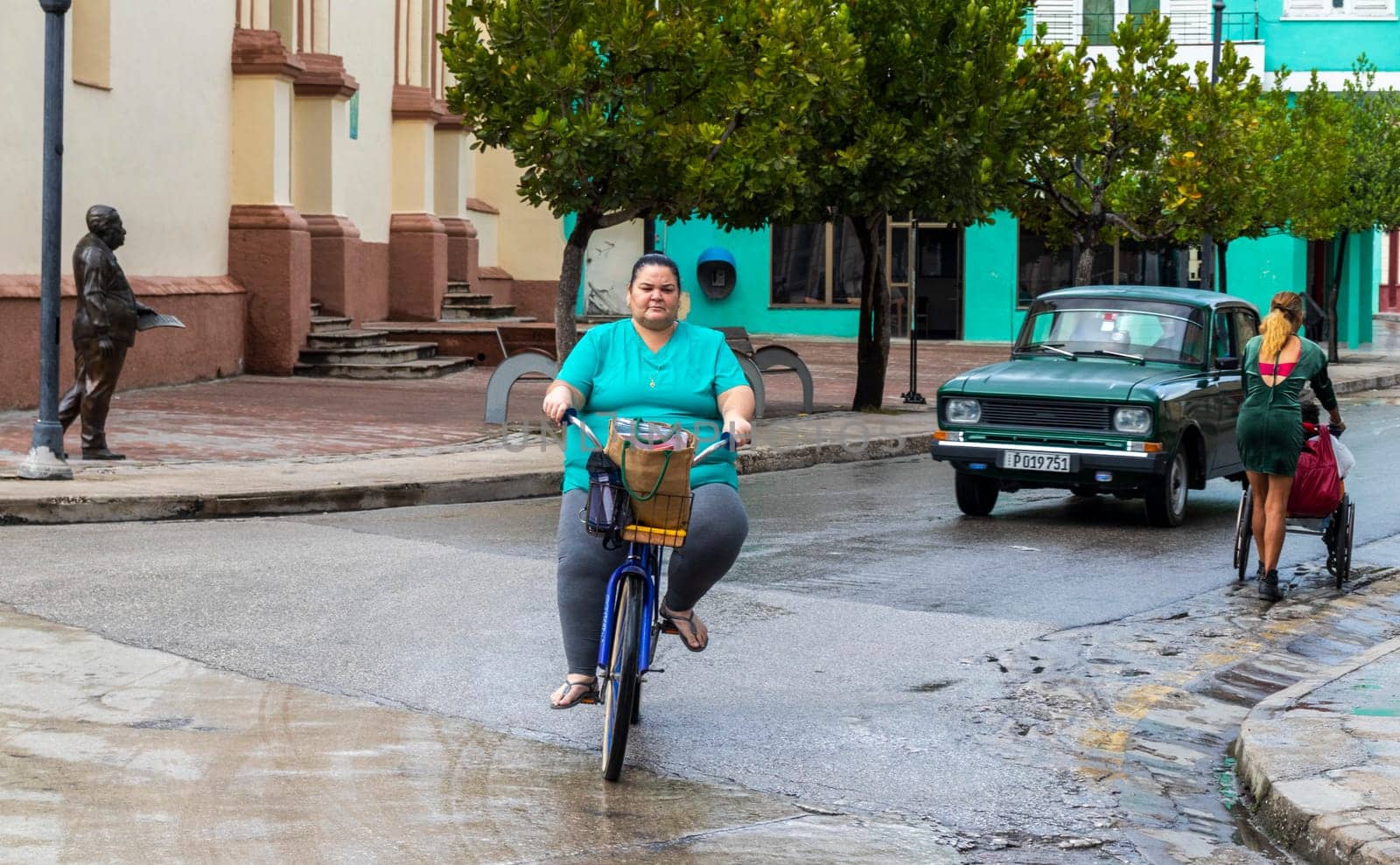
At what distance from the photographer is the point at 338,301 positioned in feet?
90.8

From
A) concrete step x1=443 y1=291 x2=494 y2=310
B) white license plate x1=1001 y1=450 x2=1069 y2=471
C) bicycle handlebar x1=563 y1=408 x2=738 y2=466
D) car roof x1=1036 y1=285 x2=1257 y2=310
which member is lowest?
white license plate x1=1001 y1=450 x2=1069 y2=471

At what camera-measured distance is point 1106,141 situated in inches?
1057

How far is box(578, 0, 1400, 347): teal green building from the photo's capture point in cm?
4244

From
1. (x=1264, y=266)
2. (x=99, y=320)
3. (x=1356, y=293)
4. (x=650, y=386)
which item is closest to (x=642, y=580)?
(x=650, y=386)

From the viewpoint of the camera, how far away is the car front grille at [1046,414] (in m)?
13.1

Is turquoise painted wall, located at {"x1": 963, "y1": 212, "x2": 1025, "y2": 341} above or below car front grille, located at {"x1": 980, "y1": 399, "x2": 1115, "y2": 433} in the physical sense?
above

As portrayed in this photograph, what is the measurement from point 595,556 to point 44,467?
8229mm

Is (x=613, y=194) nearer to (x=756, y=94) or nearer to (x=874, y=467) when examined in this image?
(x=756, y=94)

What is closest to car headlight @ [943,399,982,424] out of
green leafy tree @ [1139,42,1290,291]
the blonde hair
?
the blonde hair

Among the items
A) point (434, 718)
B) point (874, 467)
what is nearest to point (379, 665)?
point (434, 718)

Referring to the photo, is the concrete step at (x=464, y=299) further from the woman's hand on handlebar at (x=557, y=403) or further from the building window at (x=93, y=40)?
the woman's hand on handlebar at (x=557, y=403)

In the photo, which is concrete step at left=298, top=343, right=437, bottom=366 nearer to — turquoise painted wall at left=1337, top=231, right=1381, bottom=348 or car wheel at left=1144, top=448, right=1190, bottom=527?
car wheel at left=1144, top=448, right=1190, bottom=527

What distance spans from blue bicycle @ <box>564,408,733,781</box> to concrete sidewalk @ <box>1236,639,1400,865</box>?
6.63 feet

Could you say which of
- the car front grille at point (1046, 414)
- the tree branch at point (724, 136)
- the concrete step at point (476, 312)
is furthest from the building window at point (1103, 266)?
the car front grille at point (1046, 414)
